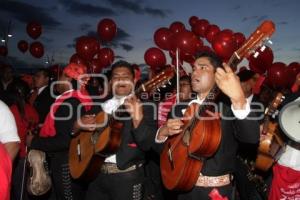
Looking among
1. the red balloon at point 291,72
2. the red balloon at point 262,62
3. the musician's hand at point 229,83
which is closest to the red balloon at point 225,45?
the red balloon at point 262,62

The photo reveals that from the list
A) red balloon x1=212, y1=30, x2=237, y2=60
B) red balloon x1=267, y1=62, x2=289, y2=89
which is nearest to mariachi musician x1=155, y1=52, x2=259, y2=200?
red balloon x1=212, y1=30, x2=237, y2=60

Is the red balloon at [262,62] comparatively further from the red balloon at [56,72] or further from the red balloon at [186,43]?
the red balloon at [56,72]

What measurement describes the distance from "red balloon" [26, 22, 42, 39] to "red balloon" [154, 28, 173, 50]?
5.50 m

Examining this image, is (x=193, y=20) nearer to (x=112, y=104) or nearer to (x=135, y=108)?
(x=112, y=104)

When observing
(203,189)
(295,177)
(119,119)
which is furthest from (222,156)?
(119,119)

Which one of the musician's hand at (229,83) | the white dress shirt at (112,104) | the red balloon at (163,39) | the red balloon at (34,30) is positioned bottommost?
the white dress shirt at (112,104)

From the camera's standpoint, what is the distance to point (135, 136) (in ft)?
10.5

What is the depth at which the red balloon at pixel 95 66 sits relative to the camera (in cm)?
991

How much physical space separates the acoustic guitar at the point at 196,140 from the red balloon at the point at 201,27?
674 cm

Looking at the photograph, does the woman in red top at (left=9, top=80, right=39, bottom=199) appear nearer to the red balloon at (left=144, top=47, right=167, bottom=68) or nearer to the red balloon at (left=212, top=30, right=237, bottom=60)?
the red balloon at (left=144, top=47, right=167, bottom=68)

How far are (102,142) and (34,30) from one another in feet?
31.6

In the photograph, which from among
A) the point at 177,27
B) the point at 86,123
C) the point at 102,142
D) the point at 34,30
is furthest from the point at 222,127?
the point at 34,30

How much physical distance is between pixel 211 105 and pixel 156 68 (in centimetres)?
533

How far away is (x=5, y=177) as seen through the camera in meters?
1.58
